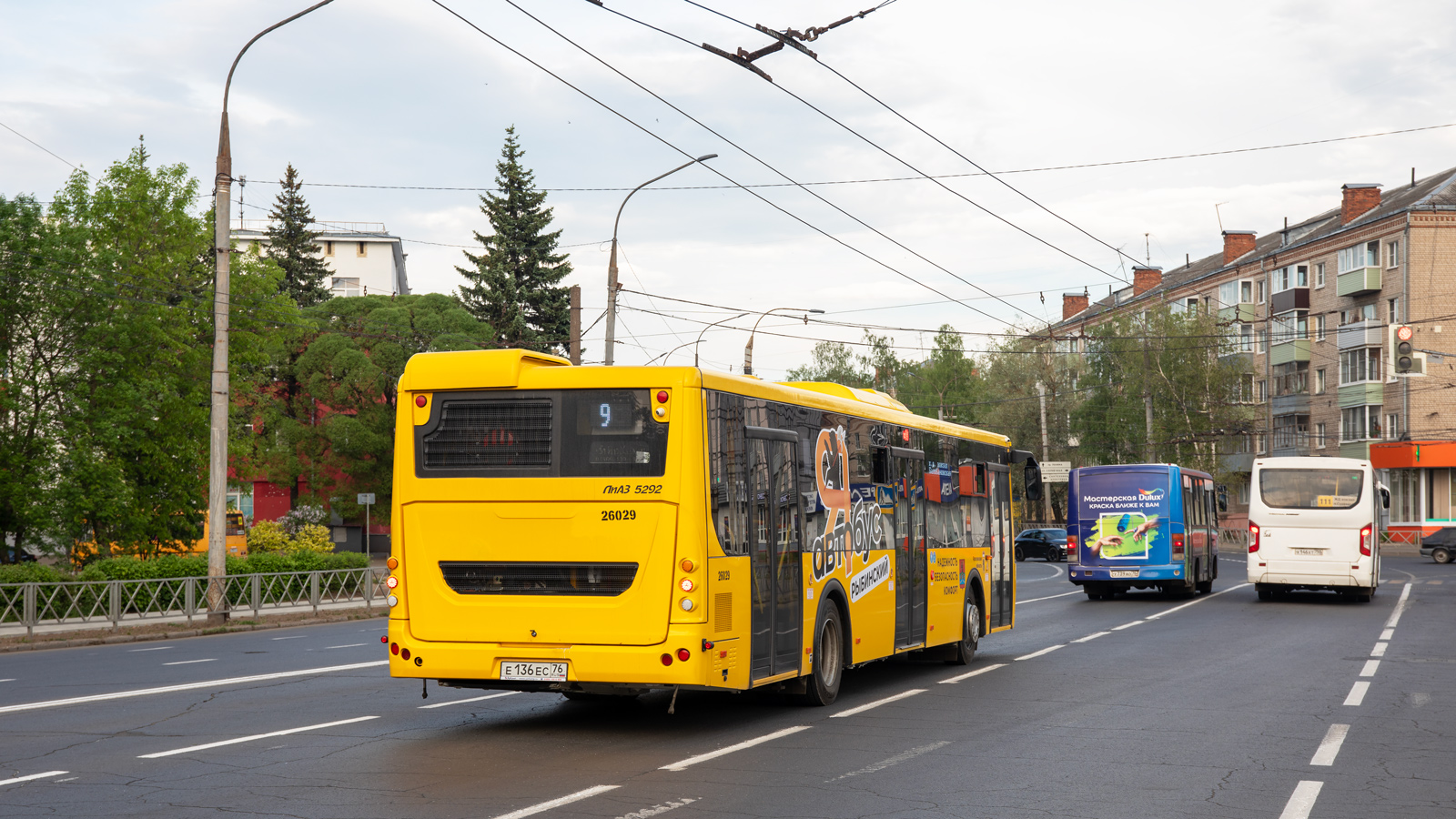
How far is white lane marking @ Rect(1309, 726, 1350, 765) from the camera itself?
31.5 feet

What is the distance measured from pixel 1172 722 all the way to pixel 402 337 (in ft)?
167

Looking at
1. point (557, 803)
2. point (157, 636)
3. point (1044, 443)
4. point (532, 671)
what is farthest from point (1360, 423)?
point (557, 803)

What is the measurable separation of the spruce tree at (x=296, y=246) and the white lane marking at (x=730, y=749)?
71942 millimetres

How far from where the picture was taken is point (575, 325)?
31.4 metres

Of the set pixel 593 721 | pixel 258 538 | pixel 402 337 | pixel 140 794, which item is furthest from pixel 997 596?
pixel 402 337

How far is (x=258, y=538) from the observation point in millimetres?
39688

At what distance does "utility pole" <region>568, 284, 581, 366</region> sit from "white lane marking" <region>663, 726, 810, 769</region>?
19.9 m

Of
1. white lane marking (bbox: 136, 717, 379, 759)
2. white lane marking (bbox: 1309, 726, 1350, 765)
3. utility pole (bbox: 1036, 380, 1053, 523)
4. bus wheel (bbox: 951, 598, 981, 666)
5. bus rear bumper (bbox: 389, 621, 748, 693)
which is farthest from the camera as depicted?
utility pole (bbox: 1036, 380, 1053, 523)

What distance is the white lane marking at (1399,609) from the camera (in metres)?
23.6

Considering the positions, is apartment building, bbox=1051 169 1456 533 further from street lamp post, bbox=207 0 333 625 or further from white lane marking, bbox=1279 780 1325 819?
white lane marking, bbox=1279 780 1325 819

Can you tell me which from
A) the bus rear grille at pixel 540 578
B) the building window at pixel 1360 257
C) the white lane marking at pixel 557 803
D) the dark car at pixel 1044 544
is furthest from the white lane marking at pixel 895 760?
the building window at pixel 1360 257

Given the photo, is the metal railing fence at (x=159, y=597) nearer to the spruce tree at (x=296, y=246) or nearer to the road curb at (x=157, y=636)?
the road curb at (x=157, y=636)

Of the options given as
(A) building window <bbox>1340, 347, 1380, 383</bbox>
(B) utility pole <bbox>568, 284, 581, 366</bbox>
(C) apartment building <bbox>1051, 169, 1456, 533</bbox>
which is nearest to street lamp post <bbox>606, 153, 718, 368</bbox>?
(B) utility pole <bbox>568, 284, 581, 366</bbox>

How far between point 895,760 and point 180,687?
860 centimetres
